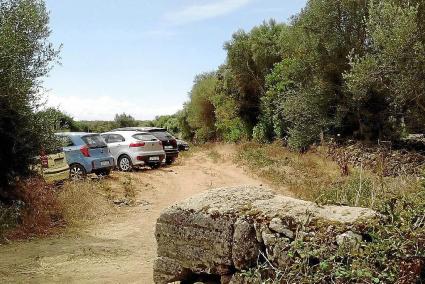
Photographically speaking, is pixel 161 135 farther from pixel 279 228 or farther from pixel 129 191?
pixel 279 228

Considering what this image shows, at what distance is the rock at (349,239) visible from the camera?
3.62m

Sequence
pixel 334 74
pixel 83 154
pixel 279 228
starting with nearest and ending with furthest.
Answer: pixel 279 228
pixel 83 154
pixel 334 74

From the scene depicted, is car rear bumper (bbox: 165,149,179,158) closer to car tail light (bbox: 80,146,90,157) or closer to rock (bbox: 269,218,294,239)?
car tail light (bbox: 80,146,90,157)

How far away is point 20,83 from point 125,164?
9.78 meters

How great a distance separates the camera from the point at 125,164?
2109 cm

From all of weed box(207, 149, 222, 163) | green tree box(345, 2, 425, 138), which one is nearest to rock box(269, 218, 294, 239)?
green tree box(345, 2, 425, 138)

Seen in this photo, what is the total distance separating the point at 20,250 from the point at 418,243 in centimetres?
806

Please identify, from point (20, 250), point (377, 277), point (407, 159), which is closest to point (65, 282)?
point (20, 250)

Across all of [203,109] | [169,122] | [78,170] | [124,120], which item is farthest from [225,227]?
[124,120]

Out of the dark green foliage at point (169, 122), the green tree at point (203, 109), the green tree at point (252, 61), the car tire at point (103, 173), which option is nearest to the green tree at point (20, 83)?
the car tire at point (103, 173)

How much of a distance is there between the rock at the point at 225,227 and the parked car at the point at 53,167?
968cm

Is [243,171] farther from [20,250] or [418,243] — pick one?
[418,243]

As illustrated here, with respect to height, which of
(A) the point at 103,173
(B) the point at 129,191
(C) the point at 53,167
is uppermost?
(C) the point at 53,167

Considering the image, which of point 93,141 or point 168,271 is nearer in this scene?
point 168,271
